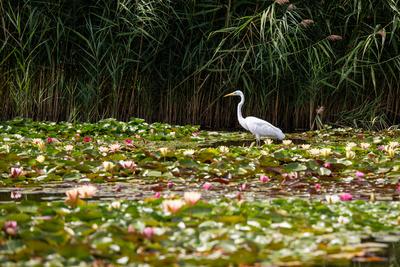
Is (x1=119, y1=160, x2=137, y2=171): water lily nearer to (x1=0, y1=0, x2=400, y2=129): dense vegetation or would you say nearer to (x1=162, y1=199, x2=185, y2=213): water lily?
(x1=162, y1=199, x2=185, y2=213): water lily

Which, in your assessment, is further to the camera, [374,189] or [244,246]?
[374,189]

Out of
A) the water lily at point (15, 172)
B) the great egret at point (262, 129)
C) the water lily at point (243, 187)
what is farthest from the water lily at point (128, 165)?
the great egret at point (262, 129)

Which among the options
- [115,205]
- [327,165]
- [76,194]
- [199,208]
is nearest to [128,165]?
[327,165]

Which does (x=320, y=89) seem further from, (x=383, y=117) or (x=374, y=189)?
(x=374, y=189)

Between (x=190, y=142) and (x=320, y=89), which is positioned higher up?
(x=320, y=89)

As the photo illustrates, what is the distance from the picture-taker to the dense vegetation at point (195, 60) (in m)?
10.3

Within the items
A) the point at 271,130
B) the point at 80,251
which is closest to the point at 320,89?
the point at 271,130

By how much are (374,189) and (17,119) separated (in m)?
5.85

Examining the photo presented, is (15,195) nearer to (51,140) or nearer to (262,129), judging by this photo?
(51,140)

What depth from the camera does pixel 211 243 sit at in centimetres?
322

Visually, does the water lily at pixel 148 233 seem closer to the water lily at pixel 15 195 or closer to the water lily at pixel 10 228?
the water lily at pixel 10 228

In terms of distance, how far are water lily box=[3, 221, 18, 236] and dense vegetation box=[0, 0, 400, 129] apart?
6911 millimetres

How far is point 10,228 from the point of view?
3.30m

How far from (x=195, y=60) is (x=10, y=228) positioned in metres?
7.61
